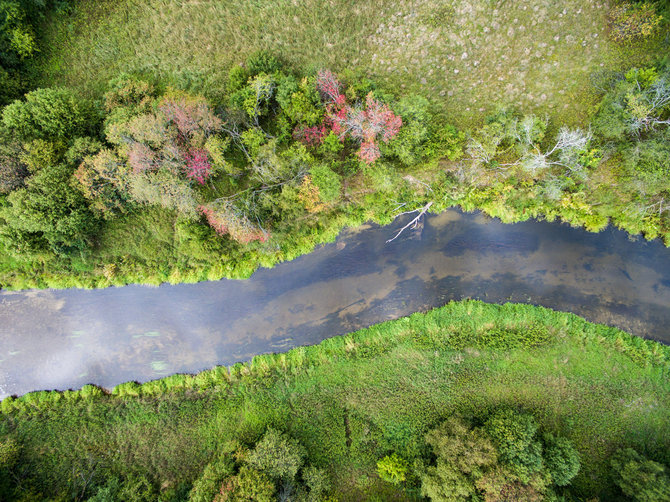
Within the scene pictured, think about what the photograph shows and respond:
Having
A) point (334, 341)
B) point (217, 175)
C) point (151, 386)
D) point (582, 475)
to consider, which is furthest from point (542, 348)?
point (151, 386)

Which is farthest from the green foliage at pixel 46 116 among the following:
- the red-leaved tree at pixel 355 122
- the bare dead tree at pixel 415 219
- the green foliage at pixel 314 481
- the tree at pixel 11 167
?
the green foliage at pixel 314 481

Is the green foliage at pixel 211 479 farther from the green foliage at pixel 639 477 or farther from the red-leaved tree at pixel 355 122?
the green foliage at pixel 639 477

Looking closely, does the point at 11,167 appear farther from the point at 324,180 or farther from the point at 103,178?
the point at 324,180

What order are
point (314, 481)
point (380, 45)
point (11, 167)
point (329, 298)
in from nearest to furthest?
point (11, 167)
point (314, 481)
point (380, 45)
point (329, 298)

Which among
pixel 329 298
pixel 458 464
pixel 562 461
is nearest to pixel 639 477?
pixel 562 461

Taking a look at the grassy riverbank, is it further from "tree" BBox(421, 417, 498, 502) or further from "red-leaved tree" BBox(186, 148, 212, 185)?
"red-leaved tree" BBox(186, 148, 212, 185)

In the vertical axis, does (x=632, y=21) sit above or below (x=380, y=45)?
below

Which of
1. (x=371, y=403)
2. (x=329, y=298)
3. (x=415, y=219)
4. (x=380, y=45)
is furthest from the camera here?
(x=329, y=298)

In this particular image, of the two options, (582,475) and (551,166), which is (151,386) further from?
(551,166)
